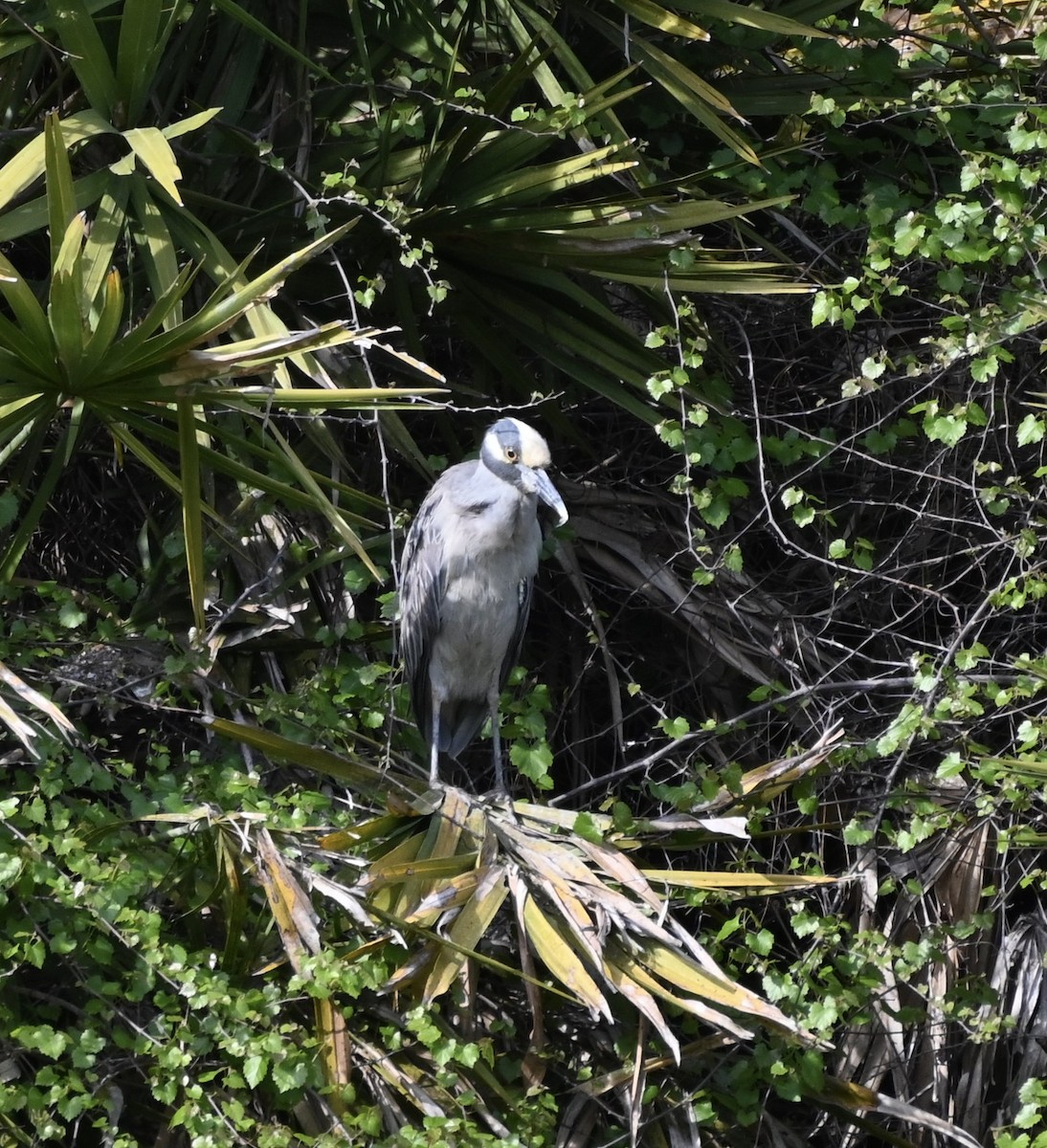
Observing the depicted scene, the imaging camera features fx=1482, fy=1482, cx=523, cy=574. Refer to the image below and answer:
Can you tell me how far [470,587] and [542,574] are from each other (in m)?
0.49

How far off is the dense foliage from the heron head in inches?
8.3

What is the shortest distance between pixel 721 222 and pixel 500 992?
2.19 m

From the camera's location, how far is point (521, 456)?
3770 millimetres

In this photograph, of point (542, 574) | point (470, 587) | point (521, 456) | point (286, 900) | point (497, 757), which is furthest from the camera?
point (542, 574)

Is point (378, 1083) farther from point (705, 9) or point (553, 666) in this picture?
point (705, 9)

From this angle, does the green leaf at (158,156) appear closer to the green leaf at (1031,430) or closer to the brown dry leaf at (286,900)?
the brown dry leaf at (286,900)

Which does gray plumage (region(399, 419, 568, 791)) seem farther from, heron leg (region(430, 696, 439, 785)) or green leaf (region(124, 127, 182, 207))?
green leaf (region(124, 127, 182, 207))

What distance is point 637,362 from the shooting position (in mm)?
3682

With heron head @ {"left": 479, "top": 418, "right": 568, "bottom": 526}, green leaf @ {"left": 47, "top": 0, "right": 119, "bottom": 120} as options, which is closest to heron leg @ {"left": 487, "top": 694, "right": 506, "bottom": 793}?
heron head @ {"left": 479, "top": 418, "right": 568, "bottom": 526}

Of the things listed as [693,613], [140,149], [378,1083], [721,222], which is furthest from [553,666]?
[140,149]

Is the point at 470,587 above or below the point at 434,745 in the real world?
above

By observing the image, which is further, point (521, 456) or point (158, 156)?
point (521, 456)

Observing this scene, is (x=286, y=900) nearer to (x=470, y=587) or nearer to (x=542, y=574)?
(x=470, y=587)

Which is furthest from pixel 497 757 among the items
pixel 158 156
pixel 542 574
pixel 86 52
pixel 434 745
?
pixel 86 52
